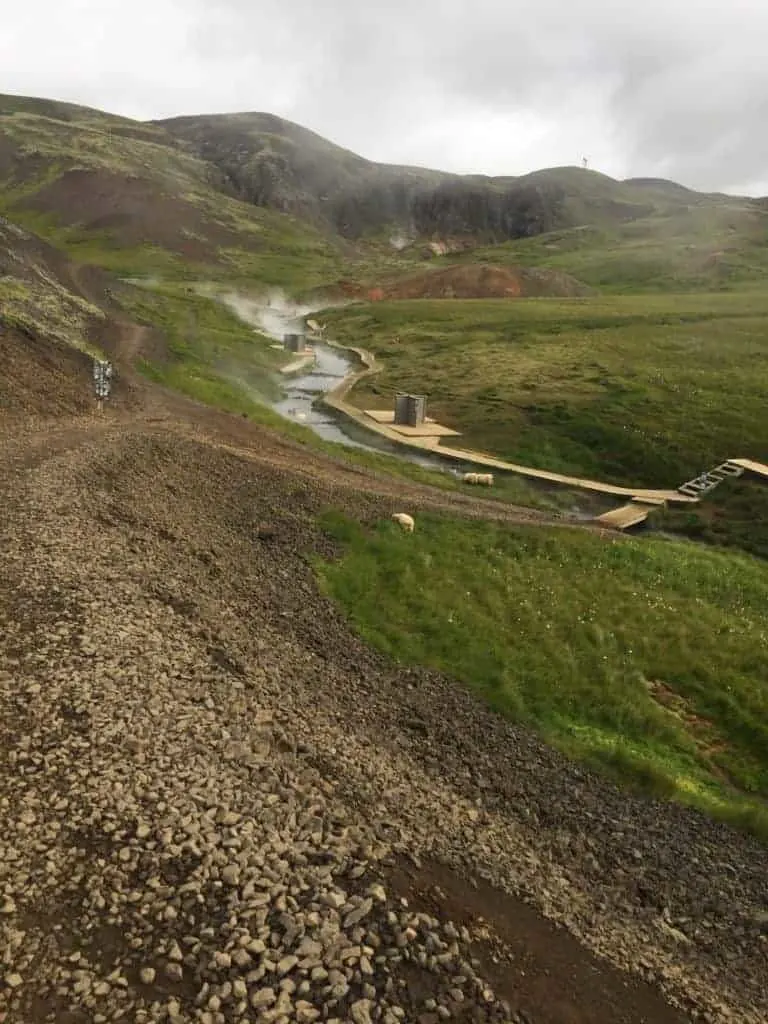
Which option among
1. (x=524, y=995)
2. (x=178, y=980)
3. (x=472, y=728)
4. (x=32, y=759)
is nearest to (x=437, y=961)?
(x=524, y=995)

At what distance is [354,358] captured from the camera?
91812 mm

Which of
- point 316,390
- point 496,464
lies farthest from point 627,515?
point 316,390

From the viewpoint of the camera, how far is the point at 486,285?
13062 cm

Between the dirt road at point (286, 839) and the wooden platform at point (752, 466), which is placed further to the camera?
the wooden platform at point (752, 466)

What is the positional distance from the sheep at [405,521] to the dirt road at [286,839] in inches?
365

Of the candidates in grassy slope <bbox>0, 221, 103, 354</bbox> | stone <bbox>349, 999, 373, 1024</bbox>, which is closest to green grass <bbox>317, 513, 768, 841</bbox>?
stone <bbox>349, 999, 373, 1024</bbox>

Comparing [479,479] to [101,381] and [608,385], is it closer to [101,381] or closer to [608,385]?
[101,381]

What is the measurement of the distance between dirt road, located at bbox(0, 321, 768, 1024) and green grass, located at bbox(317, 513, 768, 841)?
5.33ft

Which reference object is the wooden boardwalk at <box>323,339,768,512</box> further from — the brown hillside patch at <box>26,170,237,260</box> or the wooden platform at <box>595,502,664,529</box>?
the brown hillside patch at <box>26,170,237,260</box>

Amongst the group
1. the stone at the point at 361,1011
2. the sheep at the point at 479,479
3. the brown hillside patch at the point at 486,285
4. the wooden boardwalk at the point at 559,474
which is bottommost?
the stone at the point at 361,1011

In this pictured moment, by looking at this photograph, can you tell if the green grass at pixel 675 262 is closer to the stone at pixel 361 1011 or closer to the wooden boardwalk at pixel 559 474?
the wooden boardwalk at pixel 559 474

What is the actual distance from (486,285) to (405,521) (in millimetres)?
108247

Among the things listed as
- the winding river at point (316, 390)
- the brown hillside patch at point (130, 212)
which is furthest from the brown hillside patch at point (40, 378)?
the brown hillside patch at point (130, 212)

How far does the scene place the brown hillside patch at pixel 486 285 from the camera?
130m
